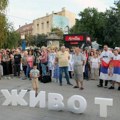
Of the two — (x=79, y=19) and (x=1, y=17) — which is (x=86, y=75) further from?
(x=79, y=19)

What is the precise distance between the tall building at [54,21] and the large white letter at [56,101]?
102609 millimetres

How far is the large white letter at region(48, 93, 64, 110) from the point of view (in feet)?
34.0

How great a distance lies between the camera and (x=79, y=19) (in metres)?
65.1

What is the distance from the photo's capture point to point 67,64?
16.9 meters

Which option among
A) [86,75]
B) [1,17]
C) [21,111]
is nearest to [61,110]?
[21,111]

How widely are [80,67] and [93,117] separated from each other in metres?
5.71

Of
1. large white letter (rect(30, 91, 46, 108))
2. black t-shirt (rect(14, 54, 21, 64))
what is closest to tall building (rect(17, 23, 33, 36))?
black t-shirt (rect(14, 54, 21, 64))

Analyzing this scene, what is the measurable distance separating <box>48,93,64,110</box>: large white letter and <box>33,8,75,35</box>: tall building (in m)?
103

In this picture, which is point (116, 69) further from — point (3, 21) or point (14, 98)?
point (3, 21)

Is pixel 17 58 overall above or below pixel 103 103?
above

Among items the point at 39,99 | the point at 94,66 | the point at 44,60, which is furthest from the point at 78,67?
the point at 39,99

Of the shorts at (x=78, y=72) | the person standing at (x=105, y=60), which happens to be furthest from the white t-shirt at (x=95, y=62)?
the shorts at (x=78, y=72)

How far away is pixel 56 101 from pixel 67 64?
6.54 meters

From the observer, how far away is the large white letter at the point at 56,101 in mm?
10352
